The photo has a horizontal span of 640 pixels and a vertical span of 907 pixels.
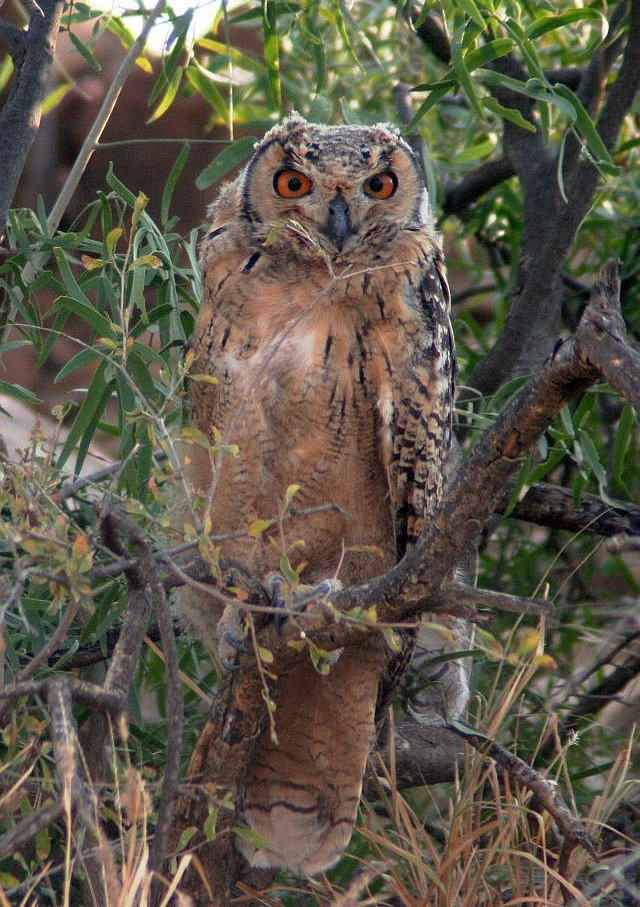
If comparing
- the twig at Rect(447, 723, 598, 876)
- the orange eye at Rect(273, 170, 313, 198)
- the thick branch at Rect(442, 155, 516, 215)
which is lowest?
the twig at Rect(447, 723, 598, 876)

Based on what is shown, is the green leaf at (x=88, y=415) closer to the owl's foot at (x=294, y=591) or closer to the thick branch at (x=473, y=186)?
the owl's foot at (x=294, y=591)

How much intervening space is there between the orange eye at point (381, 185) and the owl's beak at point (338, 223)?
8cm

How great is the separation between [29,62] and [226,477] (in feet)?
3.01

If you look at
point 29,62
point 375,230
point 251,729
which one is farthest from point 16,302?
point 251,729

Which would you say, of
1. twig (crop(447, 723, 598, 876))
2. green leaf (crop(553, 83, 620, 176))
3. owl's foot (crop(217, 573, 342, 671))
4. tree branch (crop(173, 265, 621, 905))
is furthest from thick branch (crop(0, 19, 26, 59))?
twig (crop(447, 723, 598, 876))

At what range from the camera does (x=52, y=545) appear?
1.32m

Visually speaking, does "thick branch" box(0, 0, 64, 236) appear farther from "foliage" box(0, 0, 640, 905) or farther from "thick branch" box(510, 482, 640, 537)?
"thick branch" box(510, 482, 640, 537)

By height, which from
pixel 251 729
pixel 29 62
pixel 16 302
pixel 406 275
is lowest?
pixel 251 729

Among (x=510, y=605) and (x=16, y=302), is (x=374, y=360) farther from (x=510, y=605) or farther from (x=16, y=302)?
(x=510, y=605)

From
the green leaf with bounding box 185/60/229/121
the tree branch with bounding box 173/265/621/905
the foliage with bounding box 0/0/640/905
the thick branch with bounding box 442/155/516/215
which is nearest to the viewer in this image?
the tree branch with bounding box 173/265/621/905

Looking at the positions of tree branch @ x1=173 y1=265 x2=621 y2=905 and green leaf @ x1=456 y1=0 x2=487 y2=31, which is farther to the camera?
green leaf @ x1=456 y1=0 x2=487 y2=31

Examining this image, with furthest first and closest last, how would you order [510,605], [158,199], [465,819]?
1. [158,199]
2. [465,819]
3. [510,605]

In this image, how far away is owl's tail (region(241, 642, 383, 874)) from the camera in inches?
85.2

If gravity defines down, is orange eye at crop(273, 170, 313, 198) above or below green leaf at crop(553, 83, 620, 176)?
below
